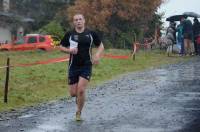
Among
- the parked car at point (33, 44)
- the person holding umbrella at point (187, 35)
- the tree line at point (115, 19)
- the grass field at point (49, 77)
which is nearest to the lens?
the grass field at point (49, 77)

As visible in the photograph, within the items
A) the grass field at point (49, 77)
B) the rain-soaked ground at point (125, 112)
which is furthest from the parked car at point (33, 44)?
the rain-soaked ground at point (125, 112)

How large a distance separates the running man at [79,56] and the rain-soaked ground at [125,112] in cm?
54

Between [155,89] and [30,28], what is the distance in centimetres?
3731

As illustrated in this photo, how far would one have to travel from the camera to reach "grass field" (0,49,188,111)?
14.8 metres

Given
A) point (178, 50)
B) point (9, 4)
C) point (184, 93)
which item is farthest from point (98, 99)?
point (9, 4)

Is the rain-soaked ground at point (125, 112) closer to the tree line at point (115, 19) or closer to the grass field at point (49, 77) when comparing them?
the grass field at point (49, 77)

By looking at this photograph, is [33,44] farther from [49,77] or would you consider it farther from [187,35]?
[49,77]

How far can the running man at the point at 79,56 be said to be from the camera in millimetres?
10711

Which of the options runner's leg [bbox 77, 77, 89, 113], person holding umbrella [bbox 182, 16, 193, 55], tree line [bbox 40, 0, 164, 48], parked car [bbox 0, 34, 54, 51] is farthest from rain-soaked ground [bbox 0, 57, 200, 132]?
tree line [bbox 40, 0, 164, 48]

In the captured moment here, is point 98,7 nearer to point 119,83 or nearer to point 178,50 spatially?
point 178,50

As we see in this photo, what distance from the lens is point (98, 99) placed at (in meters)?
13.9

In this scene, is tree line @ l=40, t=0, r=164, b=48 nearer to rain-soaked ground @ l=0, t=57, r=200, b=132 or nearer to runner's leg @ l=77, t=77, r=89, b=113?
rain-soaked ground @ l=0, t=57, r=200, b=132

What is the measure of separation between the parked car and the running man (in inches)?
1072

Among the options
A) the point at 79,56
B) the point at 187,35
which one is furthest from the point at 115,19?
the point at 79,56
